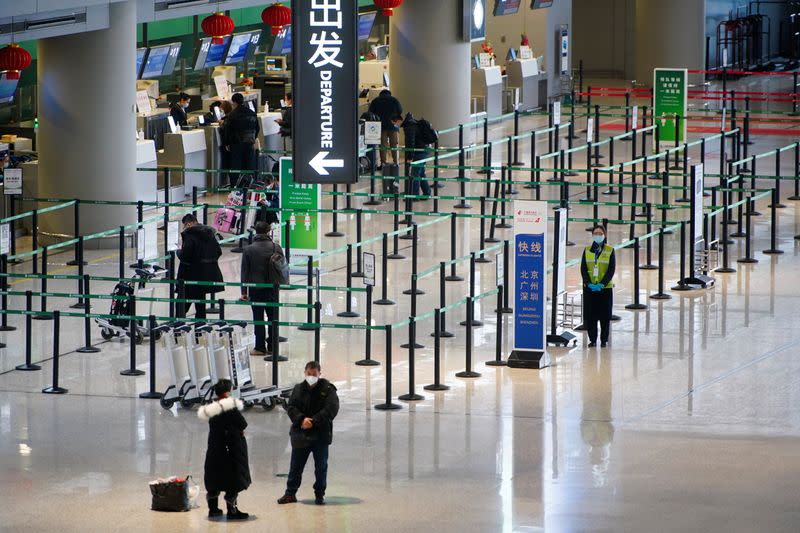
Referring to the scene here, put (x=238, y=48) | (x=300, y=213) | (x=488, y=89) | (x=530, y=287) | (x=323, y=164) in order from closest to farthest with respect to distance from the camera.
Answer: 1. (x=323, y=164)
2. (x=530, y=287)
3. (x=300, y=213)
4. (x=238, y=48)
5. (x=488, y=89)

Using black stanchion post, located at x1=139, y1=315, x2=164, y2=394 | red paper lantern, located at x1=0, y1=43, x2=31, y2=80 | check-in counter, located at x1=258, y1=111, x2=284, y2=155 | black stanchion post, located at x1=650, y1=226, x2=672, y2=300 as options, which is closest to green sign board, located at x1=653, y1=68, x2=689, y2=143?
check-in counter, located at x1=258, y1=111, x2=284, y2=155

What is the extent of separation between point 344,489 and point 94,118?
39.1 ft

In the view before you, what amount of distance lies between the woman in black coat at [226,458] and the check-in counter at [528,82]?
27266 mm

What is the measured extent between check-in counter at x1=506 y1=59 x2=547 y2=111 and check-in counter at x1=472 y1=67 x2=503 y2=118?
2.93 ft

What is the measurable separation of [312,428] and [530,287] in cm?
474

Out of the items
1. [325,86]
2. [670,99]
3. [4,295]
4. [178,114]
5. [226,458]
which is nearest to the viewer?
[226,458]

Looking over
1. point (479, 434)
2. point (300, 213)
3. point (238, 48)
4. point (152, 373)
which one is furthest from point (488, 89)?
point (479, 434)

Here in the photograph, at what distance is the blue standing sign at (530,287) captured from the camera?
→ 16.4 meters

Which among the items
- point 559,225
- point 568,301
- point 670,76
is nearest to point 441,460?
point 559,225

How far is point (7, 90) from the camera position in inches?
1060

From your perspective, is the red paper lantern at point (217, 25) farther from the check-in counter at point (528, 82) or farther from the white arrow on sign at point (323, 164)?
the white arrow on sign at point (323, 164)

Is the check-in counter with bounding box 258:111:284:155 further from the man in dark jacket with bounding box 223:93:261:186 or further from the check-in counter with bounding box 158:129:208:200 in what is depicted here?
the check-in counter with bounding box 158:129:208:200

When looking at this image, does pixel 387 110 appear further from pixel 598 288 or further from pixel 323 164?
pixel 323 164

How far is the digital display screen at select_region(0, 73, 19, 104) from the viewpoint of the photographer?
1048 inches
